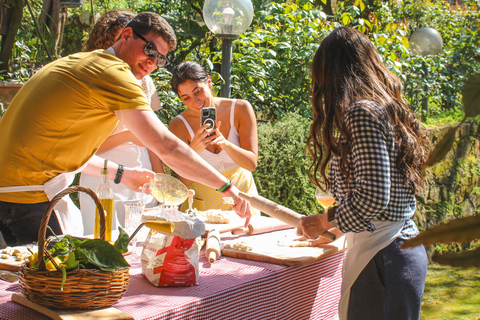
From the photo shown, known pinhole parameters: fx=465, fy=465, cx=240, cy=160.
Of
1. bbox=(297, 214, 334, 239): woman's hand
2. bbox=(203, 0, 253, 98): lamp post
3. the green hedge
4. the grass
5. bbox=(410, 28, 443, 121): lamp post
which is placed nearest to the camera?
bbox=(297, 214, 334, 239): woman's hand

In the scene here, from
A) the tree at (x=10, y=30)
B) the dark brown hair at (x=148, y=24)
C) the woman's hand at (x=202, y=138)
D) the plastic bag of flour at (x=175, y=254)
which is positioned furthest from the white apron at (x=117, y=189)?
the tree at (x=10, y=30)

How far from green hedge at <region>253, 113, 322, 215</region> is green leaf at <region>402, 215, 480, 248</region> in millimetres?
4105

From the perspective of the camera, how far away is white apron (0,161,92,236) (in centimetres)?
187

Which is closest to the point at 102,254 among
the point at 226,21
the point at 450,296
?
the point at 226,21

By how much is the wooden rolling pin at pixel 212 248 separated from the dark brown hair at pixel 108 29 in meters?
1.23

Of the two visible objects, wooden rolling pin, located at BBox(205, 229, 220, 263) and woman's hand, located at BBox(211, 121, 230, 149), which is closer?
wooden rolling pin, located at BBox(205, 229, 220, 263)

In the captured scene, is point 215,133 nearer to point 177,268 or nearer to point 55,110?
point 55,110

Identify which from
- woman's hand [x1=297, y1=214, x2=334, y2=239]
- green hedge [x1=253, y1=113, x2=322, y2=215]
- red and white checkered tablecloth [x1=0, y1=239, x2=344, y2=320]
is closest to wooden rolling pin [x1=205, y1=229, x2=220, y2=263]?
red and white checkered tablecloth [x1=0, y1=239, x2=344, y2=320]

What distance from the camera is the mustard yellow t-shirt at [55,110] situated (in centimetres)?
182

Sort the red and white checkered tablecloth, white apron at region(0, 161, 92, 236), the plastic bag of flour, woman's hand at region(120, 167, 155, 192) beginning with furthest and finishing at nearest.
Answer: woman's hand at region(120, 167, 155, 192) < white apron at region(0, 161, 92, 236) < the plastic bag of flour < the red and white checkered tablecloth

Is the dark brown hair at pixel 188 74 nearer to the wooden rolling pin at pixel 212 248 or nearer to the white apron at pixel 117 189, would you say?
the white apron at pixel 117 189

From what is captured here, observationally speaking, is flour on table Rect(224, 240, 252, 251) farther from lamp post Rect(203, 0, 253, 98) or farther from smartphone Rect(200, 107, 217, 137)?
lamp post Rect(203, 0, 253, 98)

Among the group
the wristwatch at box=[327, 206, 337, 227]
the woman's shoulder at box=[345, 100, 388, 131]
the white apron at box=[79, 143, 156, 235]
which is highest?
the woman's shoulder at box=[345, 100, 388, 131]

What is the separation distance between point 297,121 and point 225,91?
1028 mm
